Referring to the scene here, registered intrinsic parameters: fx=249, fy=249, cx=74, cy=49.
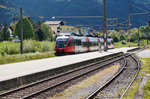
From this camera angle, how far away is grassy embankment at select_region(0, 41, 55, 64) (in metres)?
22.5

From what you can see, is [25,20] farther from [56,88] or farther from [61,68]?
[56,88]

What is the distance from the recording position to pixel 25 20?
96.2 metres

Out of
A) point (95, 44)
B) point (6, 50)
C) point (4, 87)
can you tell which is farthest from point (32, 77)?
point (95, 44)

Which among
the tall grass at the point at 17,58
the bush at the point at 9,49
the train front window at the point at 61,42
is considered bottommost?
the tall grass at the point at 17,58

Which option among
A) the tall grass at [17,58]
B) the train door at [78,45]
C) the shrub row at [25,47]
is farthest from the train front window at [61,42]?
the shrub row at [25,47]

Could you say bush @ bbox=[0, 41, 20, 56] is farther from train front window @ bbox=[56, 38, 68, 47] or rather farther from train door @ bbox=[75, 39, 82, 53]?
train door @ bbox=[75, 39, 82, 53]

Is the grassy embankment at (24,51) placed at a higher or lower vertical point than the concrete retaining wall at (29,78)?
higher

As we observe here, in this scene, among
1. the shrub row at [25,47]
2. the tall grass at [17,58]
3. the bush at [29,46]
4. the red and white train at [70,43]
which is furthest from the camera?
the bush at [29,46]

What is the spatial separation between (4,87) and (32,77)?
258 centimetres

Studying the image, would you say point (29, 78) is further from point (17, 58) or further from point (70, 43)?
point (70, 43)

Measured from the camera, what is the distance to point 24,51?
35.4 meters

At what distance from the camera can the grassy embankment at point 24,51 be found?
2249cm

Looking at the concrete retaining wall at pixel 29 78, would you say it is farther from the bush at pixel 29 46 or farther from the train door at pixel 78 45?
the bush at pixel 29 46

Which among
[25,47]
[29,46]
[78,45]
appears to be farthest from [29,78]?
[78,45]
